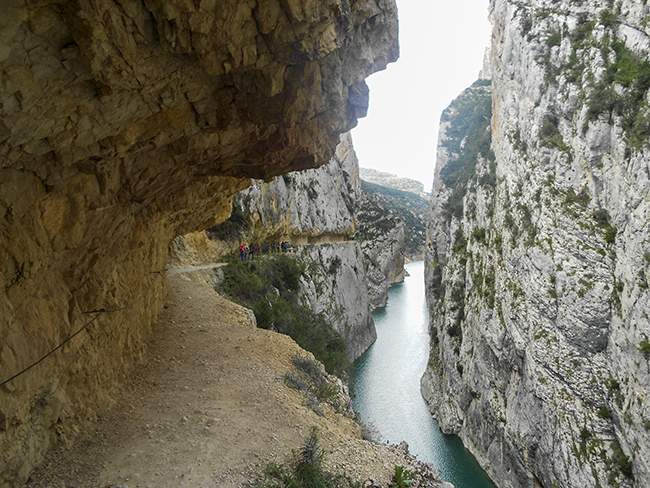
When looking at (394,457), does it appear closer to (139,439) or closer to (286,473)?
(286,473)

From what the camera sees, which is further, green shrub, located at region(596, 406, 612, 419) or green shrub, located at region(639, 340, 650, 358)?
green shrub, located at region(596, 406, 612, 419)

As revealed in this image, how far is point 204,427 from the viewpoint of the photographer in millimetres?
6605

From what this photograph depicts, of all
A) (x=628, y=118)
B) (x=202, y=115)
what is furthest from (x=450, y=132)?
(x=202, y=115)

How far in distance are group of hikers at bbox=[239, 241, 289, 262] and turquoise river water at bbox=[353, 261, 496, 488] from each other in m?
11.6

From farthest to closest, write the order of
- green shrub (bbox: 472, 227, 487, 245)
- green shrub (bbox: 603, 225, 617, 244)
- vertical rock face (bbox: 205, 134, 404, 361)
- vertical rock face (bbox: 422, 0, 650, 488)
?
green shrub (bbox: 472, 227, 487, 245), vertical rock face (bbox: 205, 134, 404, 361), green shrub (bbox: 603, 225, 617, 244), vertical rock face (bbox: 422, 0, 650, 488)

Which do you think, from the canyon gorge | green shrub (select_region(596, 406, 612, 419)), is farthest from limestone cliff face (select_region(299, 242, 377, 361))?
green shrub (select_region(596, 406, 612, 419))

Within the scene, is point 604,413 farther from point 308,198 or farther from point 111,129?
point 308,198

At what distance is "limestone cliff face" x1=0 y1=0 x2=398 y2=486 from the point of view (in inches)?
134

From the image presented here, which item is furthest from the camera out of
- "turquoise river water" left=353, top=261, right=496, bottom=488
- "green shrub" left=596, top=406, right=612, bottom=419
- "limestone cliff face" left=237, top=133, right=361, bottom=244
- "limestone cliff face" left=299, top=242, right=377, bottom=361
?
"limestone cliff face" left=299, top=242, right=377, bottom=361

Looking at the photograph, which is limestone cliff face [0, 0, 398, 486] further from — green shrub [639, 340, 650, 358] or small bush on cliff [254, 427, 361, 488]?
green shrub [639, 340, 650, 358]

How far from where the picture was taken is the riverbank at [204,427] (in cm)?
536

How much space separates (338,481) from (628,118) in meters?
17.4

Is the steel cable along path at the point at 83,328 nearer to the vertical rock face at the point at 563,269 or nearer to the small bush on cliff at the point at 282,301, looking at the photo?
the small bush on cliff at the point at 282,301

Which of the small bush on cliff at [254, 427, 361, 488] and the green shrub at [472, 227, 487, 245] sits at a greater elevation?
the green shrub at [472, 227, 487, 245]
